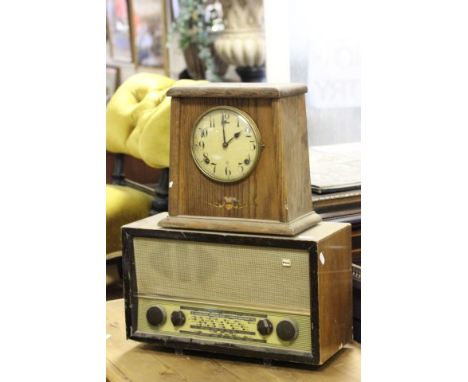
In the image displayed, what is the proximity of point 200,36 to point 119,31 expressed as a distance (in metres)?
1.91

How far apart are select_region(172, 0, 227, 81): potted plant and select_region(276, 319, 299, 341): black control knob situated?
3.78 metres

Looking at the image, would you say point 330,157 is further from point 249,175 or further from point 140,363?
point 140,363

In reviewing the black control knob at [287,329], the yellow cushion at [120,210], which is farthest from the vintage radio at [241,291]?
the yellow cushion at [120,210]

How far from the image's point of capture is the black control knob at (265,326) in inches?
57.6

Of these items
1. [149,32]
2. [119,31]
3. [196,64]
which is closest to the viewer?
[196,64]

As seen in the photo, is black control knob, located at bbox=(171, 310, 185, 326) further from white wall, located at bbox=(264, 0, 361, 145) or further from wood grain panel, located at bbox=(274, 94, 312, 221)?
white wall, located at bbox=(264, 0, 361, 145)

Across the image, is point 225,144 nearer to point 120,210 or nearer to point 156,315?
point 156,315

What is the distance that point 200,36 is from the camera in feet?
17.0

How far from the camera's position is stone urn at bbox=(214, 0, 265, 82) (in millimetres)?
4801

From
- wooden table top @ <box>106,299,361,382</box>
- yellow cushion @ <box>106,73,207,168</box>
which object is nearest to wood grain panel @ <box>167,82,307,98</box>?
wooden table top @ <box>106,299,361,382</box>

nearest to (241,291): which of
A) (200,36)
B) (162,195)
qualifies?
(162,195)
